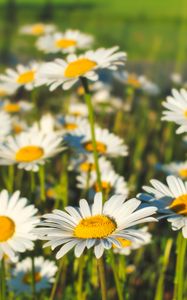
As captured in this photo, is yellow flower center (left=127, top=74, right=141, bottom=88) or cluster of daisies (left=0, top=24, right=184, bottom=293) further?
yellow flower center (left=127, top=74, right=141, bottom=88)

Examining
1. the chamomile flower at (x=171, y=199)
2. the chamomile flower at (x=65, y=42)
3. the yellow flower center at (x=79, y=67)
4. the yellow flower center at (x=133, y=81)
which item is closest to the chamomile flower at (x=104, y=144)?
the yellow flower center at (x=79, y=67)

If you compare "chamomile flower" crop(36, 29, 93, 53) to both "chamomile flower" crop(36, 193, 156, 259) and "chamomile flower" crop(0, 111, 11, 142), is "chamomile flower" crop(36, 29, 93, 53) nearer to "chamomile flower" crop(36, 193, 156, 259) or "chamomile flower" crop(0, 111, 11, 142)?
"chamomile flower" crop(0, 111, 11, 142)

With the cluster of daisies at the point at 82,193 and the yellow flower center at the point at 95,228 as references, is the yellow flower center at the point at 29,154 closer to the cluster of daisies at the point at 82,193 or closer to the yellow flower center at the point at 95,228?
the cluster of daisies at the point at 82,193

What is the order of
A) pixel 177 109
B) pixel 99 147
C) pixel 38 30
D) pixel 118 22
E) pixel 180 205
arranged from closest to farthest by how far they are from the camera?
pixel 180 205 < pixel 177 109 < pixel 99 147 < pixel 38 30 < pixel 118 22

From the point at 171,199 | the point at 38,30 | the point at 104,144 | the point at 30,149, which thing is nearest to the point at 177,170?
the point at 104,144

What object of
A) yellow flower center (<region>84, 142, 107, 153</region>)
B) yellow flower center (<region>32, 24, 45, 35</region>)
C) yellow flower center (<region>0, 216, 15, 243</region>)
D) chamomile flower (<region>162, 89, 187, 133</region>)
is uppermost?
yellow flower center (<region>32, 24, 45, 35</region>)

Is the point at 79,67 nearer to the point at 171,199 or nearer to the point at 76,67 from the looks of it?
the point at 76,67

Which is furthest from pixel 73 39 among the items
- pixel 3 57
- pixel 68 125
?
pixel 3 57

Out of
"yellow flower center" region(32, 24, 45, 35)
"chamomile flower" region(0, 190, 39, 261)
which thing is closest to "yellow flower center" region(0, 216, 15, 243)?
"chamomile flower" region(0, 190, 39, 261)
